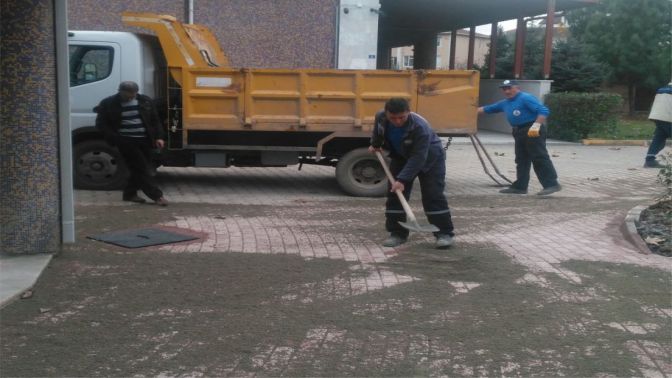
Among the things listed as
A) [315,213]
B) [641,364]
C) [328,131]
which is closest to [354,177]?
[328,131]

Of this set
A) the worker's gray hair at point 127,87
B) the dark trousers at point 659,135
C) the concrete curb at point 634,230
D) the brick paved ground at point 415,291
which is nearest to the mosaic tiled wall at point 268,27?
the brick paved ground at point 415,291

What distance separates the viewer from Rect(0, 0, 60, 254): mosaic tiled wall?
19.7 ft

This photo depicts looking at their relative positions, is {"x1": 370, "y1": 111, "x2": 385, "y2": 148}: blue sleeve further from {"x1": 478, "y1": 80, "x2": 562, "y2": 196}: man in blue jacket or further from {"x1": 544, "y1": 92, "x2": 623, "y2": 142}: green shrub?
{"x1": 544, "y1": 92, "x2": 623, "y2": 142}: green shrub

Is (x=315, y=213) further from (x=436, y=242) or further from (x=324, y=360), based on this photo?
(x=324, y=360)

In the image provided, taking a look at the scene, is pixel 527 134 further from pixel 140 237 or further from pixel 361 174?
pixel 140 237

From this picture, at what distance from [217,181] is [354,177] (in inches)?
96.5

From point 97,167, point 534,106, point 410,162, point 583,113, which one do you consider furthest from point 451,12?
point 410,162

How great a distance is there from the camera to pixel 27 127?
20.1ft

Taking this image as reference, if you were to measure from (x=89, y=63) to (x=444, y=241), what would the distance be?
5.51 metres

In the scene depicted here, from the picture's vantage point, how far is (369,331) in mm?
4812

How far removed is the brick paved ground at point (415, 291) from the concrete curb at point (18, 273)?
189mm

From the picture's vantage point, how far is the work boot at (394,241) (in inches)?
281

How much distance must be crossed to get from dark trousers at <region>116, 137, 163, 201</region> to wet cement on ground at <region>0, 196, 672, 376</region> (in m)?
2.00

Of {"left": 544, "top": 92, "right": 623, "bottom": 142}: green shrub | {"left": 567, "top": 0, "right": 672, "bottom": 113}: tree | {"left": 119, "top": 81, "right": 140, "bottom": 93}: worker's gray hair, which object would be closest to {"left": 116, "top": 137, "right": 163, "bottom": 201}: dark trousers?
{"left": 119, "top": 81, "right": 140, "bottom": 93}: worker's gray hair
